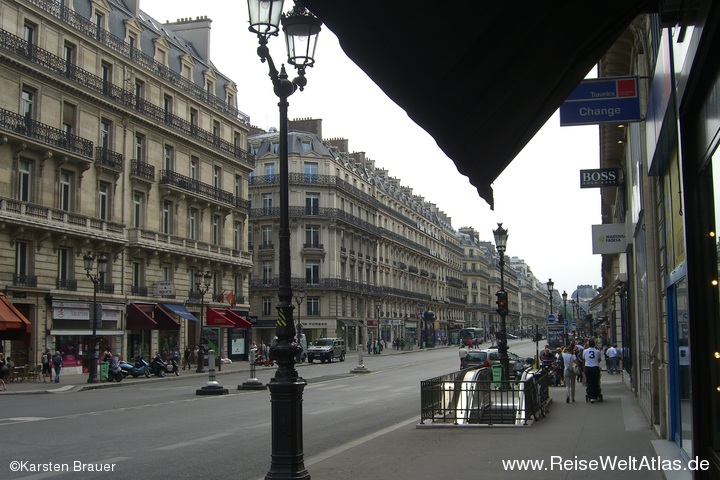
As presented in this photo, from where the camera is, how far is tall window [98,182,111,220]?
3953 centimetres

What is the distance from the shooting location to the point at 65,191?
3691cm

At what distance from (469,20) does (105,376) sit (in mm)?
33923

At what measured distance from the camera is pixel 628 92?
36.0 feet

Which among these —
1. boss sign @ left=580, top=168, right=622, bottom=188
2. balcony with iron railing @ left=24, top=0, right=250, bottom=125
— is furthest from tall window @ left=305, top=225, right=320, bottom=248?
boss sign @ left=580, top=168, right=622, bottom=188

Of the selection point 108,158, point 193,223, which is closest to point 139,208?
point 108,158

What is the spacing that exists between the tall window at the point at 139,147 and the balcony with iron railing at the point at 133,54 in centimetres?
407

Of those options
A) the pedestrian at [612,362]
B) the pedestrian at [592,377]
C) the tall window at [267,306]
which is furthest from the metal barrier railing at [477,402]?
the tall window at [267,306]

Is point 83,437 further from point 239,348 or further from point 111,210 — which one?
point 239,348

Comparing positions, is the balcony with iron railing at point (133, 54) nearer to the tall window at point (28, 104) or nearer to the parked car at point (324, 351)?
the tall window at point (28, 104)

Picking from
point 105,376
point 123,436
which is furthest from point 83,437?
point 105,376

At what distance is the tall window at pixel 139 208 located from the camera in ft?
141

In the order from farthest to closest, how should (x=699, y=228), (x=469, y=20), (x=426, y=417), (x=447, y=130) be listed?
(x=426, y=417), (x=699, y=228), (x=447, y=130), (x=469, y=20)

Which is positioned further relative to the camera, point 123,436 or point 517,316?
point 517,316

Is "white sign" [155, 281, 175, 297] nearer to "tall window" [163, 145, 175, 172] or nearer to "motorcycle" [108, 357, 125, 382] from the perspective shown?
"tall window" [163, 145, 175, 172]
